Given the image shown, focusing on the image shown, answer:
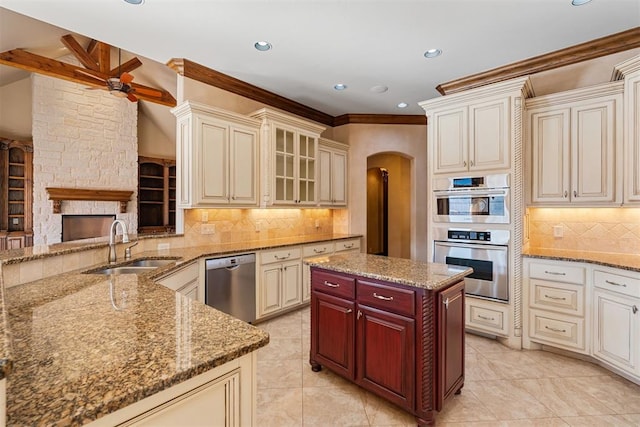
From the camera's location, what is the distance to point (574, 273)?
2691 mm

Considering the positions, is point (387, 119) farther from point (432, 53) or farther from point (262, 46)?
point (262, 46)

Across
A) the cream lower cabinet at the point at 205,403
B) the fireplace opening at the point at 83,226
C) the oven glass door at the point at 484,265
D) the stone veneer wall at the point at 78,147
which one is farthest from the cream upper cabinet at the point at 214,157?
the fireplace opening at the point at 83,226

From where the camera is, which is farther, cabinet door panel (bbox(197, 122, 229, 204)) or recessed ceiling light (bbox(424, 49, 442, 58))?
cabinet door panel (bbox(197, 122, 229, 204))

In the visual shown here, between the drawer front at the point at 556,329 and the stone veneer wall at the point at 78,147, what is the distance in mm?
6899

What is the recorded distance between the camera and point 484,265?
10.2ft

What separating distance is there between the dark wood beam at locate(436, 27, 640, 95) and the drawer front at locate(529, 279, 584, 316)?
7.49 ft

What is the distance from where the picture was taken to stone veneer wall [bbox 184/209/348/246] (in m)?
3.53

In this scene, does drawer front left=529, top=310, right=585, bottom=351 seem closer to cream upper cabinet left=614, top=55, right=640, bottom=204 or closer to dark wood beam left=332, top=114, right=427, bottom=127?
cream upper cabinet left=614, top=55, right=640, bottom=204

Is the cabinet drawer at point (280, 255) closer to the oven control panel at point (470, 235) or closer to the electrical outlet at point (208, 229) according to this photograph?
the electrical outlet at point (208, 229)

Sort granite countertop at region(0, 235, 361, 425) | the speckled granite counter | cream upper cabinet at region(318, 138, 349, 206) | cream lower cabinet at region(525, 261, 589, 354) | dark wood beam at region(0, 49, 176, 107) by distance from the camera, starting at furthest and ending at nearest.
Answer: cream upper cabinet at region(318, 138, 349, 206)
dark wood beam at region(0, 49, 176, 107)
cream lower cabinet at region(525, 261, 589, 354)
the speckled granite counter
granite countertop at region(0, 235, 361, 425)

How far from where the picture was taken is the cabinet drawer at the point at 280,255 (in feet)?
11.5

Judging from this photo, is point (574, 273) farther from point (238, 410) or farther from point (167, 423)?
point (167, 423)

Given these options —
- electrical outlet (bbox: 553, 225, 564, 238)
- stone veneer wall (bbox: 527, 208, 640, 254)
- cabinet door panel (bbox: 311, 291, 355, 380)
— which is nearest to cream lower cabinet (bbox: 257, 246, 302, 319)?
cabinet door panel (bbox: 311, 291, 355, 380)

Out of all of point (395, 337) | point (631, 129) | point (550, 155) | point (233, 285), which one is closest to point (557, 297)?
point (550, 155)
